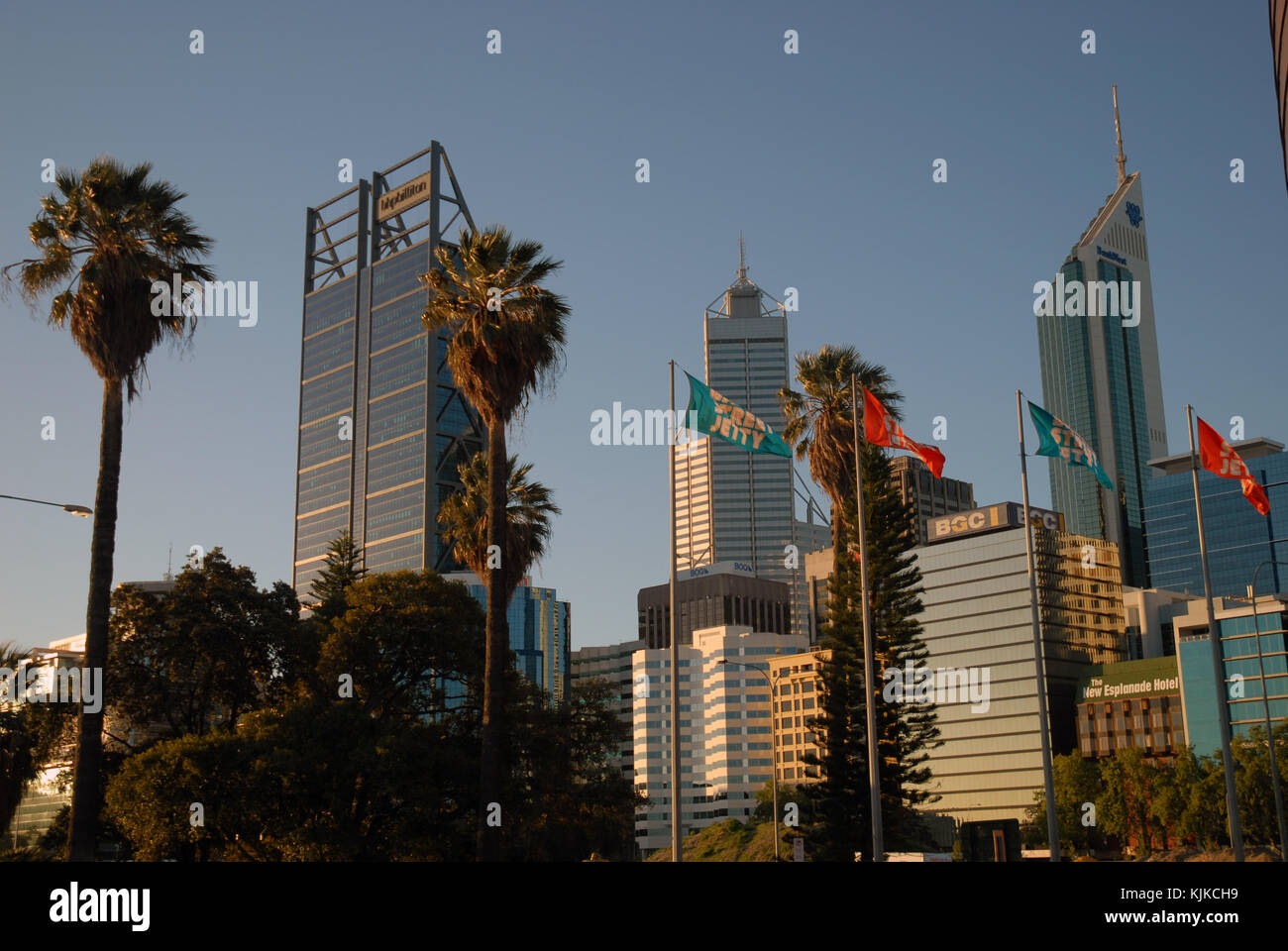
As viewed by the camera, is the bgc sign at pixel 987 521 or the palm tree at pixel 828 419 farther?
the bgc sign at pixel 987 521

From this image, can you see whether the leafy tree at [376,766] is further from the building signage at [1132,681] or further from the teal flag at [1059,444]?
the building signage at [1132,681]

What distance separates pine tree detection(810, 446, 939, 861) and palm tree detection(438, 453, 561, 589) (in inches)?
564

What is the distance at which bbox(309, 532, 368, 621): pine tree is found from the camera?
40.3 metres

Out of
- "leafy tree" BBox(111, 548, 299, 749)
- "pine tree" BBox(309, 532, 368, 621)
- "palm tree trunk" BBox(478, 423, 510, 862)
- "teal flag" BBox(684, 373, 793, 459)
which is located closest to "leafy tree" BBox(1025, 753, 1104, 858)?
"pine tree" BBox(309, 532, 368, 621)

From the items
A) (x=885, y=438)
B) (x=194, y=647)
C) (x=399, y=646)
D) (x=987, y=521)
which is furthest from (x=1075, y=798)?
(x=194, y=647)

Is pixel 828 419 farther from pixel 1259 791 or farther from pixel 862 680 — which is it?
pixel 1259 791

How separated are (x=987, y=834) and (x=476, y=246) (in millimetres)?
22092

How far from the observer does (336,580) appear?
48188 mm

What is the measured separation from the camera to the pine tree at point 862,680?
165 ft

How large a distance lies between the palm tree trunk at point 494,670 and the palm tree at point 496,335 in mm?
38

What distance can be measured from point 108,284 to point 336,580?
66.6 feet

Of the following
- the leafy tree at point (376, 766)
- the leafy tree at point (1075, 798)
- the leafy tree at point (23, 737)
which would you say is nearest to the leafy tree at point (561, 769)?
the leafy tree at point (376, 766)

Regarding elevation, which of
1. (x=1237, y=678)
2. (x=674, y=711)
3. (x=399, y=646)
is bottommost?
(x=674, y=711)

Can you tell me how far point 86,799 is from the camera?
2623 centimetres
